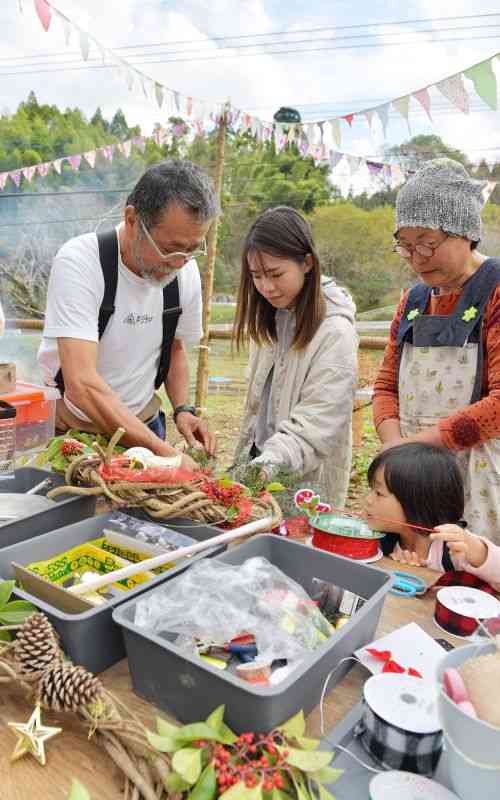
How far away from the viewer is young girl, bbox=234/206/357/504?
6.03ft

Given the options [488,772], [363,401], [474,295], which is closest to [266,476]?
[474,295]

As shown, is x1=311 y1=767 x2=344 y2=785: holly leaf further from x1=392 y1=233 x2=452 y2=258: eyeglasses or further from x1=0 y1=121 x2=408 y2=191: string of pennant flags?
x1=0 y1=121 x2=408 y2=191: string of pennant flags

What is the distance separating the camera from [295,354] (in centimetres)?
198

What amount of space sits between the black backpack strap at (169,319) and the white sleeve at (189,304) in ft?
0.17

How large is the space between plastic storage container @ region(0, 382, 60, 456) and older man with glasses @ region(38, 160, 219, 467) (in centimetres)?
9

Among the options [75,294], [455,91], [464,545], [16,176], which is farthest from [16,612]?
[16,176]

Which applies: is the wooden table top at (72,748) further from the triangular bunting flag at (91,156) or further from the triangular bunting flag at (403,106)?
the triangular bunting flag at (91,156)

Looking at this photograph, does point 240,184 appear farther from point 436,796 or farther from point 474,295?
point 436,796

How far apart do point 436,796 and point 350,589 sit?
1.29 ft

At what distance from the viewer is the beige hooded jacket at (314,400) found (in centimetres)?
179

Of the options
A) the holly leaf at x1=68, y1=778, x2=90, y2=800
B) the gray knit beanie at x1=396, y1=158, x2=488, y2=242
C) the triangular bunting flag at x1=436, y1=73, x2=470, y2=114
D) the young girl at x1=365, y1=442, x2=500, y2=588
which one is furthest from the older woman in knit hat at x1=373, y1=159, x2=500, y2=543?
the triangular bunting flag at x1=436, y1=73, x2=470, y2=114

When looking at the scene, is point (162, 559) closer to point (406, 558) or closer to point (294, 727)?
point (294, 727)

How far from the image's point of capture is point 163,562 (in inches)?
37.3

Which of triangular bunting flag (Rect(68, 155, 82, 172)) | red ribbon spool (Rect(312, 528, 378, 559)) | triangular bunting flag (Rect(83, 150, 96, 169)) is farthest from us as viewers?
triangular bunting flag (Rect(68, 155, 82, 172))
